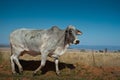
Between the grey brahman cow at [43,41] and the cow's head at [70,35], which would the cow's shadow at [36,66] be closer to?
the grey brahman cow at [43,41]

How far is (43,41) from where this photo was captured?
17219mm

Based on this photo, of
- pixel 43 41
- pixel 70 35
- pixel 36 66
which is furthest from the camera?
pixel 36 66

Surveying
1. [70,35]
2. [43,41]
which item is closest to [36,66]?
[43,41]

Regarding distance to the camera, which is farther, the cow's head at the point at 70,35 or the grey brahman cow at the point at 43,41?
the cow's head at the point at 70,35

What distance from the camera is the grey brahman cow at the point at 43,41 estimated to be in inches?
675

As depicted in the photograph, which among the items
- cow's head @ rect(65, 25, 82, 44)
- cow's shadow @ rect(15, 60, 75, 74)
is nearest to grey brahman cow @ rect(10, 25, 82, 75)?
cow's head @ rect(65, 25, 82, 44)

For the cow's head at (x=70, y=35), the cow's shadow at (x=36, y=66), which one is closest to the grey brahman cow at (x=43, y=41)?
the cow's head at (x=70, y=35)

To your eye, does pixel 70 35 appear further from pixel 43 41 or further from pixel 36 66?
pixel 36 66

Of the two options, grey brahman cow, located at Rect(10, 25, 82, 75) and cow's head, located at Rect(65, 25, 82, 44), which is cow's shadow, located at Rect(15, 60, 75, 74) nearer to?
grey brahman cow, located at Rect(10, 25, 82, 75)

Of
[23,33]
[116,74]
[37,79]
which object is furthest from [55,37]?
[116,74]

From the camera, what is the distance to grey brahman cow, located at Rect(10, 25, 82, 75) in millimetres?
17141

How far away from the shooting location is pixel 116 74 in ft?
58.4

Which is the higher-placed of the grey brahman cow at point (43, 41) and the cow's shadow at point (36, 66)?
the grey brahman cow at point (43, 41)

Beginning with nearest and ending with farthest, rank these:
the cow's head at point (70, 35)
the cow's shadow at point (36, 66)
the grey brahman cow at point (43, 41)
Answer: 1. the grey brahman cow at point (43, 41)
2. the cow's head at point (70, 35)
3. the cow's shadow at point (36, 66)
